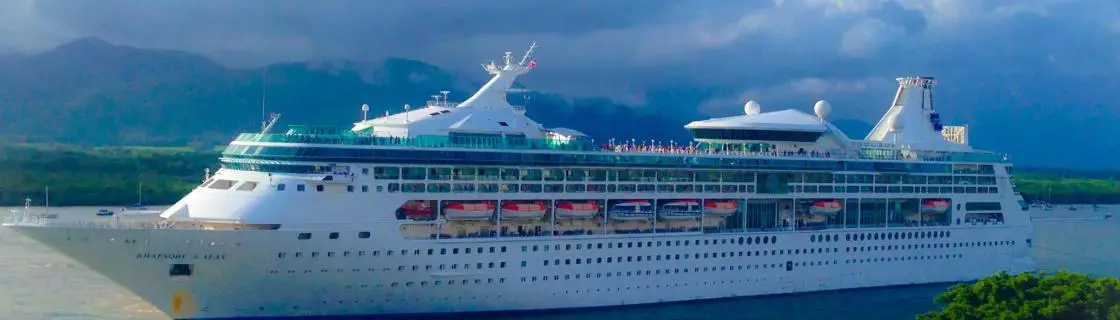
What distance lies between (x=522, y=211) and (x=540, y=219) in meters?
0.96

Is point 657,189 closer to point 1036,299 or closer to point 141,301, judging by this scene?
point 1036,299

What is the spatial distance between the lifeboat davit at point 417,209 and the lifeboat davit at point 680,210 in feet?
26.3

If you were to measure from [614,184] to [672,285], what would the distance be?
3.65 m

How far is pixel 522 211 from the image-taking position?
117 ft

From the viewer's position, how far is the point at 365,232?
107ft

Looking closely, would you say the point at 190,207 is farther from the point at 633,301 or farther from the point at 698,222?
the point at 698,222

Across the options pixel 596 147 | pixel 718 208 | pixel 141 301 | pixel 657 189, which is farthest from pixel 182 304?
pixel 718 208

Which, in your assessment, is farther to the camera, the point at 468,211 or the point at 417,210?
the point at 468,211

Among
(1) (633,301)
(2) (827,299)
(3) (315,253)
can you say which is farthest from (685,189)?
(3) (315,253)

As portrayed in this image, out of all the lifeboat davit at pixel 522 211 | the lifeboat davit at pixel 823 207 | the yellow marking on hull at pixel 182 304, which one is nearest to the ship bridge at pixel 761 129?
the lifeboat davit at pixel 823 207

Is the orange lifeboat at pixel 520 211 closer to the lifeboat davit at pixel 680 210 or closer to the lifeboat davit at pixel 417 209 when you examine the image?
the lifeboat davit at pixel 417 209

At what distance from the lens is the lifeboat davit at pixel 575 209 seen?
120 ft

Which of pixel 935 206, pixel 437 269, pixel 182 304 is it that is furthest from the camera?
pixel 935 206

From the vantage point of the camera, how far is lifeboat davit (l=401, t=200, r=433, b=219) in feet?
111
